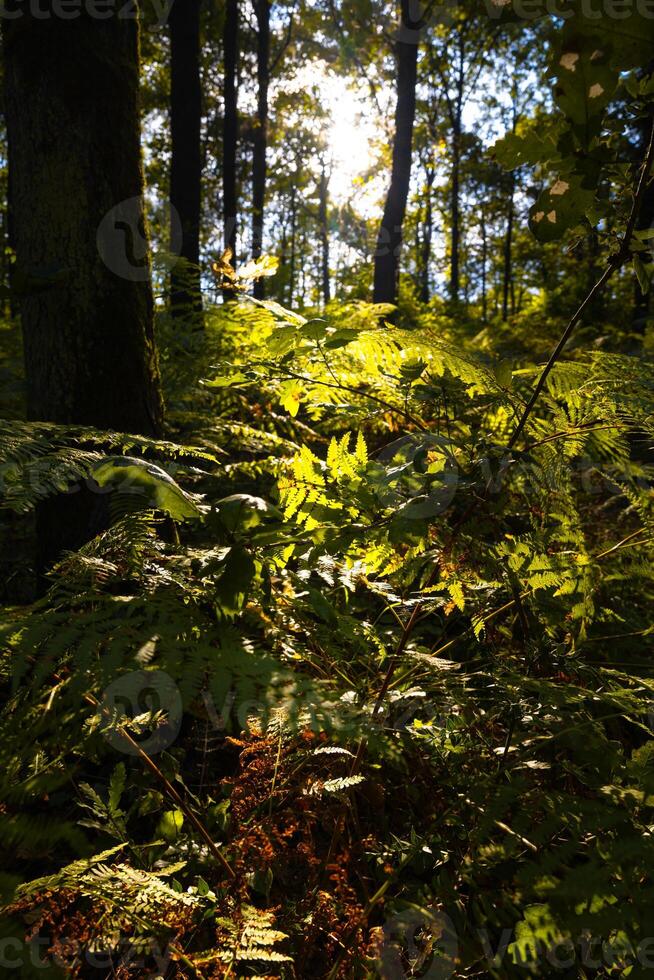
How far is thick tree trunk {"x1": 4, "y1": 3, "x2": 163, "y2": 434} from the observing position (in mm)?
2104

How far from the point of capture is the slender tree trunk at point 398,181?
315 inches

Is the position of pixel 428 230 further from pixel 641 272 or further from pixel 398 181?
pixel 641 272

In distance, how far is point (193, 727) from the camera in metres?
1.87

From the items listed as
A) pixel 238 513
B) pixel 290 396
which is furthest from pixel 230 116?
pixel 238 513

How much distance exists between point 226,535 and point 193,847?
3.18 ft

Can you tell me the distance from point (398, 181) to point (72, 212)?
287 inches

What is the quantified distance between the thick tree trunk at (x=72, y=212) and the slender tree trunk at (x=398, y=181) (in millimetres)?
6185

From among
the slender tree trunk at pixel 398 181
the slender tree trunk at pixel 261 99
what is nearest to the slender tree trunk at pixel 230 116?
the slender tree trunk at pixel 261 99

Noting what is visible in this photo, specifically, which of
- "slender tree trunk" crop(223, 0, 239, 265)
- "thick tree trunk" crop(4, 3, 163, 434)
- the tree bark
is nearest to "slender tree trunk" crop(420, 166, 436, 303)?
the tree bark

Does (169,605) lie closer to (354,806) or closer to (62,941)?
(62,941)

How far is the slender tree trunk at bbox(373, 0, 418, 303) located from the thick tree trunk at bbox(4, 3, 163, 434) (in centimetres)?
619

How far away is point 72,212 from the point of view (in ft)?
7.04

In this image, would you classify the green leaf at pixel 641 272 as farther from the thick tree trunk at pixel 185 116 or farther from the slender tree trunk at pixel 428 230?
the slender tree trunk at pixel 428 230

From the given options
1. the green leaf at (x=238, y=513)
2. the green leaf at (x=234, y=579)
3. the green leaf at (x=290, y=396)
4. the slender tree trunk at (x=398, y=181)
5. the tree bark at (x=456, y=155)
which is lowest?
the green leaf at (x=234, y=579)
